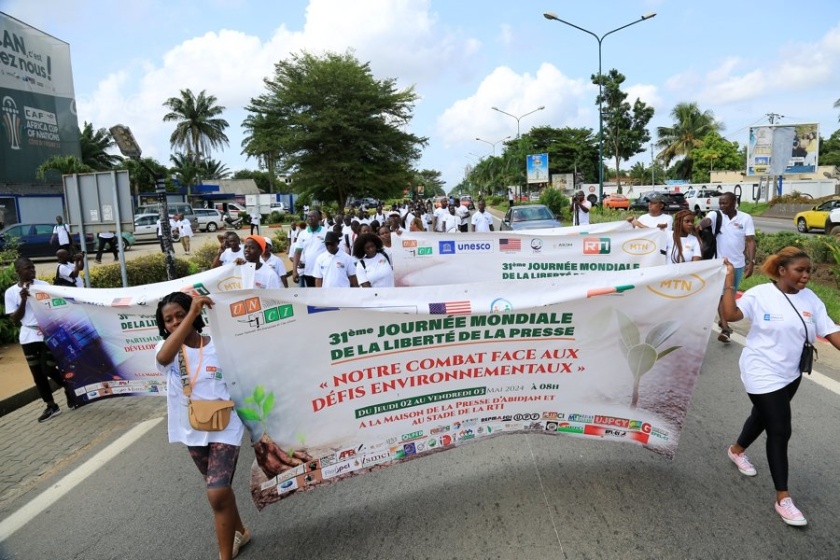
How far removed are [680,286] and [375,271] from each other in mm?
3485

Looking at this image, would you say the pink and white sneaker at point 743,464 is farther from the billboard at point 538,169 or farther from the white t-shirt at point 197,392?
the billboard at point 538,169

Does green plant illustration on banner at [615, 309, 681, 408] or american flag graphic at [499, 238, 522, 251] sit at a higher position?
american flag graphic at [499, 238, 522, 251]

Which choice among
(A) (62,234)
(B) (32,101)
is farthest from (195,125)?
(A) (62,234)

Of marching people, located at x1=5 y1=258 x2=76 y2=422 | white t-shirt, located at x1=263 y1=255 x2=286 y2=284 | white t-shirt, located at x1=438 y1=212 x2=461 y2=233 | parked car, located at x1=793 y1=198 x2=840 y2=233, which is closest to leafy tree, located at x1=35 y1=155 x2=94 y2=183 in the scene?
white t-shirt, located at x1=438 y1=212 x2=461 y2=233

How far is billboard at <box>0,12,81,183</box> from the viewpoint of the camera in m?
34.5

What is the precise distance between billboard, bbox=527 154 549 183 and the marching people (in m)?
50.4

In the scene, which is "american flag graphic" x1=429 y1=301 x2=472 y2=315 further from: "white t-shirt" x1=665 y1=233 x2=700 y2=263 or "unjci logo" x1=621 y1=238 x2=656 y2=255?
"unjci logo" x1=621 y1=238 x2=656 y2=255

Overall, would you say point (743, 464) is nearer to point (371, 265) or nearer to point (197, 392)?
point (197, 392)

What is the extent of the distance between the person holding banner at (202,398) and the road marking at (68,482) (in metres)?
1.75

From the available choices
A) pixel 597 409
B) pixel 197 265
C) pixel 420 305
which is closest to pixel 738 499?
pixel 597 409

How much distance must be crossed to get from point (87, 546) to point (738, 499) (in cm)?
399

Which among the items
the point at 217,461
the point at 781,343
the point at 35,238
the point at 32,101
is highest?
the point at 32,101

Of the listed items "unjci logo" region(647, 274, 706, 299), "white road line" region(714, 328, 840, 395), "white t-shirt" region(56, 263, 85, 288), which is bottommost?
"white road line" region(714, 328, 840, 395)

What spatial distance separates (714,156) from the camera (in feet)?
218
